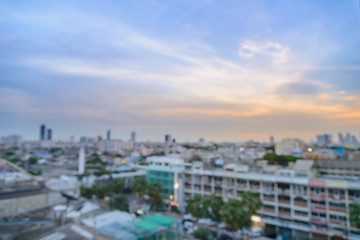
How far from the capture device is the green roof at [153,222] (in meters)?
8.51

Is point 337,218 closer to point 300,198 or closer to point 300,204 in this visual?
point 300,204

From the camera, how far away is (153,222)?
29.6 feet

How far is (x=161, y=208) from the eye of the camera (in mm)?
17094

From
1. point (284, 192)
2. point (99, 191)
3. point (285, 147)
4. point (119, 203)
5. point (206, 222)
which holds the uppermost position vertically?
point (285, 147)

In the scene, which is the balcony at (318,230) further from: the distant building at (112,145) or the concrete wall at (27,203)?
the distant building at (112,145)

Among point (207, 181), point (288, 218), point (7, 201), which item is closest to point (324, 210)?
point (288, 218)

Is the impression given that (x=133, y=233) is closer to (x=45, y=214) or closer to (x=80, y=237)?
(x=80, y=237)

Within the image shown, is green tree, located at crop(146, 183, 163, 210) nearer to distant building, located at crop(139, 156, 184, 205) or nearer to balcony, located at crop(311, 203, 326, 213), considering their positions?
distant building, located at crop(139, 156, 184, 205)

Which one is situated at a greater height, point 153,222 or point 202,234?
point 153,222

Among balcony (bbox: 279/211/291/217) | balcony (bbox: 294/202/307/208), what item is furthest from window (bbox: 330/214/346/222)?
balcony (bbox: 279/211/291/217)

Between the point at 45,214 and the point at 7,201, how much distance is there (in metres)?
2.37

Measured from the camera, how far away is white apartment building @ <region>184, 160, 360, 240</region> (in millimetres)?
12688

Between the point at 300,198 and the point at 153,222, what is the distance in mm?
9898

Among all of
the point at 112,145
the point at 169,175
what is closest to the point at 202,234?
the point at 169,175
